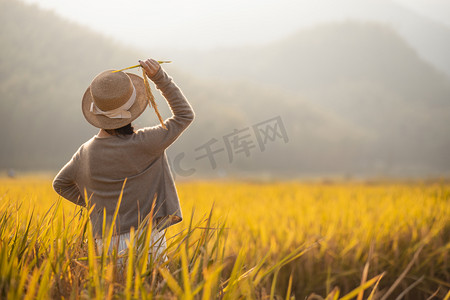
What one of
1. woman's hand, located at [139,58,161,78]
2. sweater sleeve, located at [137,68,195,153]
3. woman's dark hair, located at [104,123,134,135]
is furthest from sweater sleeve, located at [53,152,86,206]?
woman's hand, located at [139,58,161,78]

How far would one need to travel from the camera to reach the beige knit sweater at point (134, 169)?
4.99 feet

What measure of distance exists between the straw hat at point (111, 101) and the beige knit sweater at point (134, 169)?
3.0 inches

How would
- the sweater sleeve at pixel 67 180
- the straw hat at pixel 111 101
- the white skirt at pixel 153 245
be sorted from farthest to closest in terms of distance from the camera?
the sweater sleeve at pixel 67 180 < the straw hat at pixel 111 101 < the white skirt at pixel 153 245

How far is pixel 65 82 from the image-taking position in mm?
23328

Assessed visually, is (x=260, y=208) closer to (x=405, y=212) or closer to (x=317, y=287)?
(x=405, y=212)

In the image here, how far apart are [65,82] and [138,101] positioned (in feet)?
78.7

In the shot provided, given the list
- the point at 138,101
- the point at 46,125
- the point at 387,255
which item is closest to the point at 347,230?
the point at 387,255

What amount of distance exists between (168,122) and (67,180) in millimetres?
500

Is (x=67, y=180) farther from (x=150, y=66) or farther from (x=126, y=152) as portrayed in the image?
(x=150, y=66)

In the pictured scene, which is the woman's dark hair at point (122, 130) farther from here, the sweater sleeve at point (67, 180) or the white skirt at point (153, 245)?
the white skirt at point (153, 245)

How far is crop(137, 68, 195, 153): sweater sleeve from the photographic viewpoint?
4.97ft

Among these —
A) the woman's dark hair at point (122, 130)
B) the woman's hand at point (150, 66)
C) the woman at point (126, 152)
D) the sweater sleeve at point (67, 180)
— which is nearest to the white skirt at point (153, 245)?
the woman at point (126, 152)

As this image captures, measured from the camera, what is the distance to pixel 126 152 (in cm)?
151

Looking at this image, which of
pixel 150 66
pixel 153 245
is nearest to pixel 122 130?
pixel 150 66
